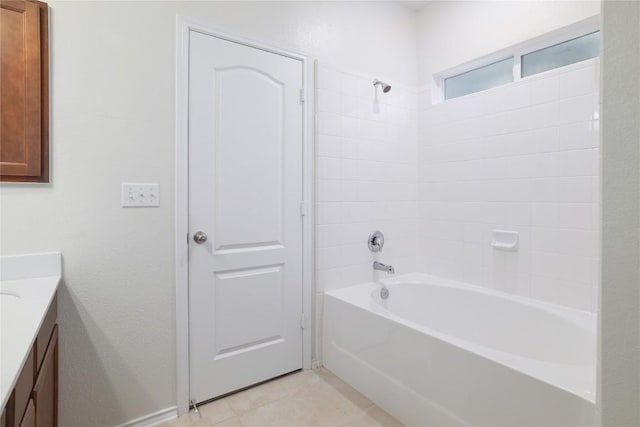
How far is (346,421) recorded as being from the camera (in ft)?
5.74

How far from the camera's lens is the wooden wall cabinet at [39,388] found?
0.74 meters

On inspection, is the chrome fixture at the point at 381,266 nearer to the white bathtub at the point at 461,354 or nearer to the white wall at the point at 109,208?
the white bathtub at the point at 461,354

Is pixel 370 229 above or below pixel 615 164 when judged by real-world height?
below

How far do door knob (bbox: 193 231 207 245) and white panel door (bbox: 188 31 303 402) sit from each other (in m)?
0.01

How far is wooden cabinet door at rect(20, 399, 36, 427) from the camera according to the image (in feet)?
2.69

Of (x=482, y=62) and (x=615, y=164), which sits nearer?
(x=615, y=164)

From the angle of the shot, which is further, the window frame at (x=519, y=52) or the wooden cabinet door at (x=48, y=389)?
the window frame at (x=519, y=52)

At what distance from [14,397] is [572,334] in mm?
2267

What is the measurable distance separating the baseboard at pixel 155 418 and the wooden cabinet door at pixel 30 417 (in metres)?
0.87

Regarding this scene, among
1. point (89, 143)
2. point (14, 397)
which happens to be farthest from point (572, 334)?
point (89, 143)

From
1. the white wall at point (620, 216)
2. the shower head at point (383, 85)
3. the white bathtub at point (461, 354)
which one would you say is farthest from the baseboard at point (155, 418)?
the shower head at point (383, 85)

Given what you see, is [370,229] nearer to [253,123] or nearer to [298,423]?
[253,123]

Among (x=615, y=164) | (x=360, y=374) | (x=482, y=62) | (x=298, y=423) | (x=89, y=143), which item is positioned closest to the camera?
(x=615, y=164)

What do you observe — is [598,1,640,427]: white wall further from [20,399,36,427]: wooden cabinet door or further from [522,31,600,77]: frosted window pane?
[522,31,600,77]: frosted window pane
